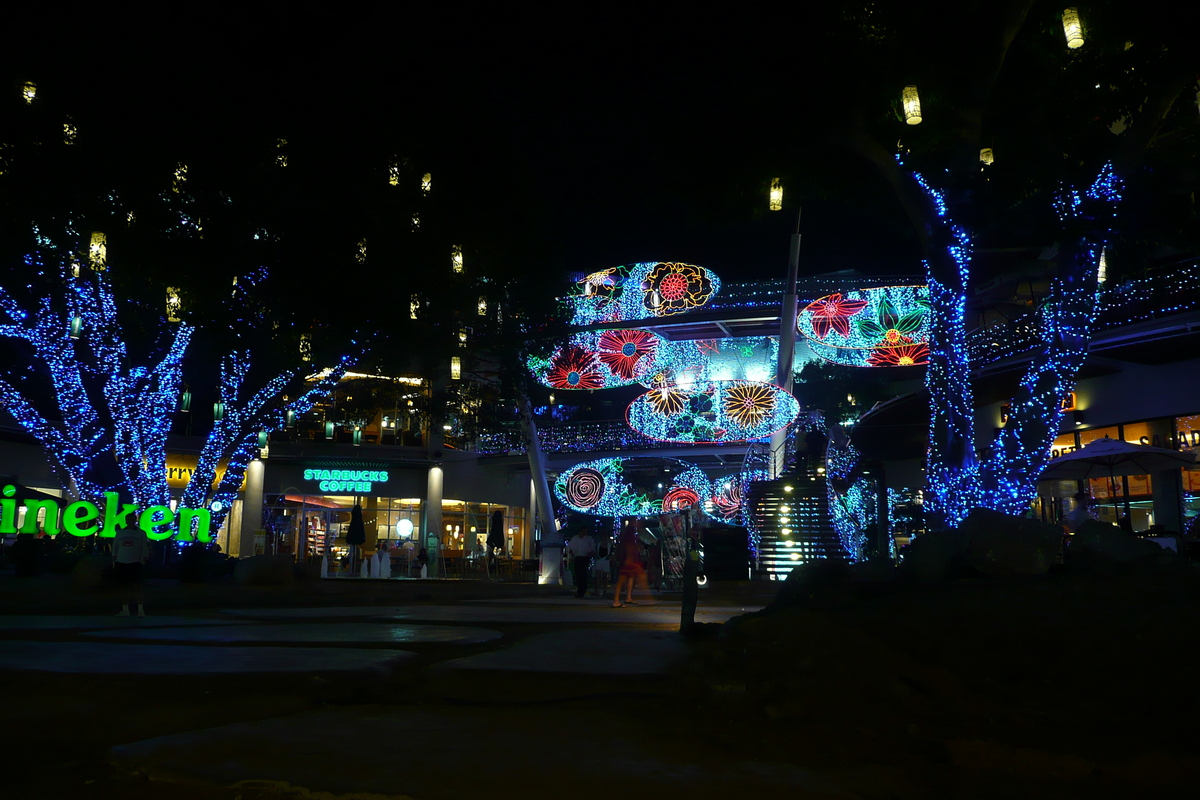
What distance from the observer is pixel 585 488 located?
2997 cm

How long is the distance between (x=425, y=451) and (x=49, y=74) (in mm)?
26939

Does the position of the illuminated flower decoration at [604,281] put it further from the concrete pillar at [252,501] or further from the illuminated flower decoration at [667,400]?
the concrete pillar at [252,501]

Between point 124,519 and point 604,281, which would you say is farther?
point 604,281

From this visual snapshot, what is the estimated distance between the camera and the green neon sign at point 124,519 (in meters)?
18.6

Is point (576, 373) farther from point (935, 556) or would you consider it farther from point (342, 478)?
point (935, 556)

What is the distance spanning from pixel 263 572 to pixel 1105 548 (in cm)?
1489

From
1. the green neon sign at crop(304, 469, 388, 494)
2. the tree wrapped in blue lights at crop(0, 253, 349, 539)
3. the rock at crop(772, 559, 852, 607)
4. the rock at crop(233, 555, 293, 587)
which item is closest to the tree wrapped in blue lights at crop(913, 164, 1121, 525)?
the rock at crop(772, 559, 852, 607)

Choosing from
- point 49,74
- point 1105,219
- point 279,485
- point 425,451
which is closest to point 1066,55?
point 1105,219

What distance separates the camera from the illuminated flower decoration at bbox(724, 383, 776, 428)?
2452 centimetres

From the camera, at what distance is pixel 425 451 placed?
124 ft

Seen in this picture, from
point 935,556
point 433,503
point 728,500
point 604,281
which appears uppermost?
point 604,281

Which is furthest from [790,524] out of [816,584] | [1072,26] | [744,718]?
[744,718]

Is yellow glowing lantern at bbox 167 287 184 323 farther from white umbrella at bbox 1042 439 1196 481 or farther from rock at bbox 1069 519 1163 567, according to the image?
white umbrella at bbox 1042 439 1196 481

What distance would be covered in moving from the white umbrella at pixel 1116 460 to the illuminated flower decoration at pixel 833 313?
9.26 meters
